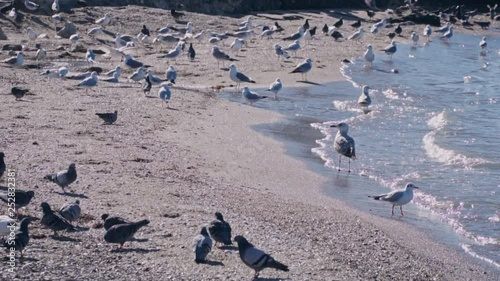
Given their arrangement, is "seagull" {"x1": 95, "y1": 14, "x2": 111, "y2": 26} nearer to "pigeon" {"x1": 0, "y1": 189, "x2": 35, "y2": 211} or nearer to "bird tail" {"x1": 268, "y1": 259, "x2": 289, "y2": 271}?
"pigeon" {"x1": 0, "y1": 189, "x2": 35, "y2": 211}

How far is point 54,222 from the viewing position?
8.26 metres

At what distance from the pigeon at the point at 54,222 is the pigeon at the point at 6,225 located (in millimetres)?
353

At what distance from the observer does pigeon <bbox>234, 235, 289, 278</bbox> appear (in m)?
7.66

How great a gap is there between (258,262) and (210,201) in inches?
108

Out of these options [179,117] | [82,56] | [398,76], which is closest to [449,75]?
[398,76]

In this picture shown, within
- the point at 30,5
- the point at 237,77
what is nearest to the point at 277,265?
the point at 237,77

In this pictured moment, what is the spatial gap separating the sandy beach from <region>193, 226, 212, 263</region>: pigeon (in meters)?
0.08

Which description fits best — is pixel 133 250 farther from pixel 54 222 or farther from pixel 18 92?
pixel 18 92

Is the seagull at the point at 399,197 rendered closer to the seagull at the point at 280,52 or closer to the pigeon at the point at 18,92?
the pigeon at the point at 18,92

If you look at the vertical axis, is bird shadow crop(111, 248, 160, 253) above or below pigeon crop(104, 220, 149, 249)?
below

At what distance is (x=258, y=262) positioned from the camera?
765 centimetres

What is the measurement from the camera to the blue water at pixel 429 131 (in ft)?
39.2

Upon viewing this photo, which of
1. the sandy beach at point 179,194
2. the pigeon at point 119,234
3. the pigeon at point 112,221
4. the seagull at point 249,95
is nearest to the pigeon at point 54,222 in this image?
the sandy beach at point 179,194

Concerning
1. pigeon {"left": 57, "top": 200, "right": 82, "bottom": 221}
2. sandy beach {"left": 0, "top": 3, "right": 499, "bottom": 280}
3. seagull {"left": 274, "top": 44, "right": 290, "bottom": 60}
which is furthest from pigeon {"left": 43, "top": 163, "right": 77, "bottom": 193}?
seagull {"left": 274, "top": 44, "right": 290, "bottom": 60}
